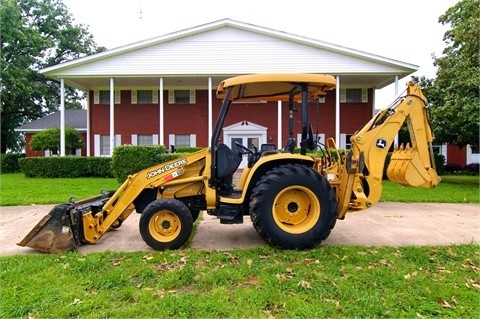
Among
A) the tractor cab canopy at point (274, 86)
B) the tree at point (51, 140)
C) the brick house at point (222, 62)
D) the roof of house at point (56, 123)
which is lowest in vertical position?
the tree at point (51, 140)

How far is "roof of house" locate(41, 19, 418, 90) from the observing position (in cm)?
1939

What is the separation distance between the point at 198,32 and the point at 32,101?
2160 centimetres

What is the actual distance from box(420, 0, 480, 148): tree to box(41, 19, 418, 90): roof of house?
2605 millimetres

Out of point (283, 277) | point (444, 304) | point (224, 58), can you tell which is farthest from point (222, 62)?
point (444, 304)

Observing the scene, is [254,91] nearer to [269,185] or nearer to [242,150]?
[242,150]

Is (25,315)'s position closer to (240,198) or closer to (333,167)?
(240,198)

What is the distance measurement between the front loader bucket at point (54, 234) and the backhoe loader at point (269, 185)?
1 cm

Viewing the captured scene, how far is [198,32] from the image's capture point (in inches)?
773

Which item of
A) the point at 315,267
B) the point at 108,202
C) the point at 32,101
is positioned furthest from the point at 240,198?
the point at 32,101

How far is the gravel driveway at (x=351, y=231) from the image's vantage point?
5.66 meters

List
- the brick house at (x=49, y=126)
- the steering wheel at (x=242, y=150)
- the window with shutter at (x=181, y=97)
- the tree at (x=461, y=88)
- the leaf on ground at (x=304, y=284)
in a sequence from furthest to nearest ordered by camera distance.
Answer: the brick house at (x=49, y=126), the window with shutter at (x=181, y=97), the tree at (x=461, y=88), the steering wheel at (x=242, y=150), the leaf on ground at (x=304, y=284)

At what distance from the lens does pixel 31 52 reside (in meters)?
30.4

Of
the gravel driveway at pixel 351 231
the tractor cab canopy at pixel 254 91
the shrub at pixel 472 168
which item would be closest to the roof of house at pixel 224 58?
the shrub at pixel 472 168

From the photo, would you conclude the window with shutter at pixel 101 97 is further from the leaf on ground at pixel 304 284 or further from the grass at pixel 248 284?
the leaf on ground at pixel 304 284
